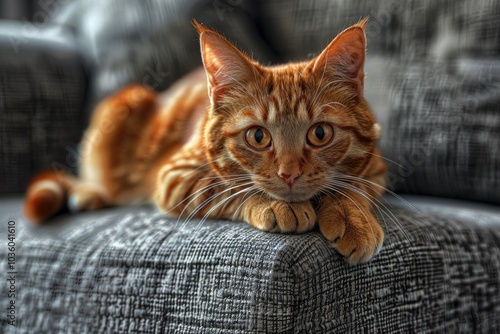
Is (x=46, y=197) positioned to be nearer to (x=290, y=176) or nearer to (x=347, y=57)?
(x=290, y=176)

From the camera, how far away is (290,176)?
39.4 inches

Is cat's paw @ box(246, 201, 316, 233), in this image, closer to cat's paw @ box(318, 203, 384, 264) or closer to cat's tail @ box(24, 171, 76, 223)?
cat's paw @ box(318, 203, 384, 264)

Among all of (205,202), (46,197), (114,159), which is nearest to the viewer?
(205,202)

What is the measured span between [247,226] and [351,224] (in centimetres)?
20

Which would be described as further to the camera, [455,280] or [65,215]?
[65,215]

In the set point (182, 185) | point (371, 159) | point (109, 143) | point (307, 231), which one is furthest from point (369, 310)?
point (109, 143)

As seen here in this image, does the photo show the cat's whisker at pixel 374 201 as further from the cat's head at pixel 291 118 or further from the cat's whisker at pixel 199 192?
the cat's whisker at pixel 199 192

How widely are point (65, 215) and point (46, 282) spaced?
0.31m

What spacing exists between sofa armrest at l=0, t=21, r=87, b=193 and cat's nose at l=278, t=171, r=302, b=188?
3.79 feet

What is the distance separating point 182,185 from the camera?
1.24 metres

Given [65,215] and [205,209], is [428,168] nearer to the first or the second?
[205,209]

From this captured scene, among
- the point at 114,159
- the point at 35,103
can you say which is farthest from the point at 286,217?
the point at 35,103

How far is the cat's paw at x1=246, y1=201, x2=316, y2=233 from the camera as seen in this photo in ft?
3.30

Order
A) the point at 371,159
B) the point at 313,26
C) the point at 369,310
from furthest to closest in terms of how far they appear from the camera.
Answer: the point at 313,26 < the point at 371,159 < the point at 369,310
